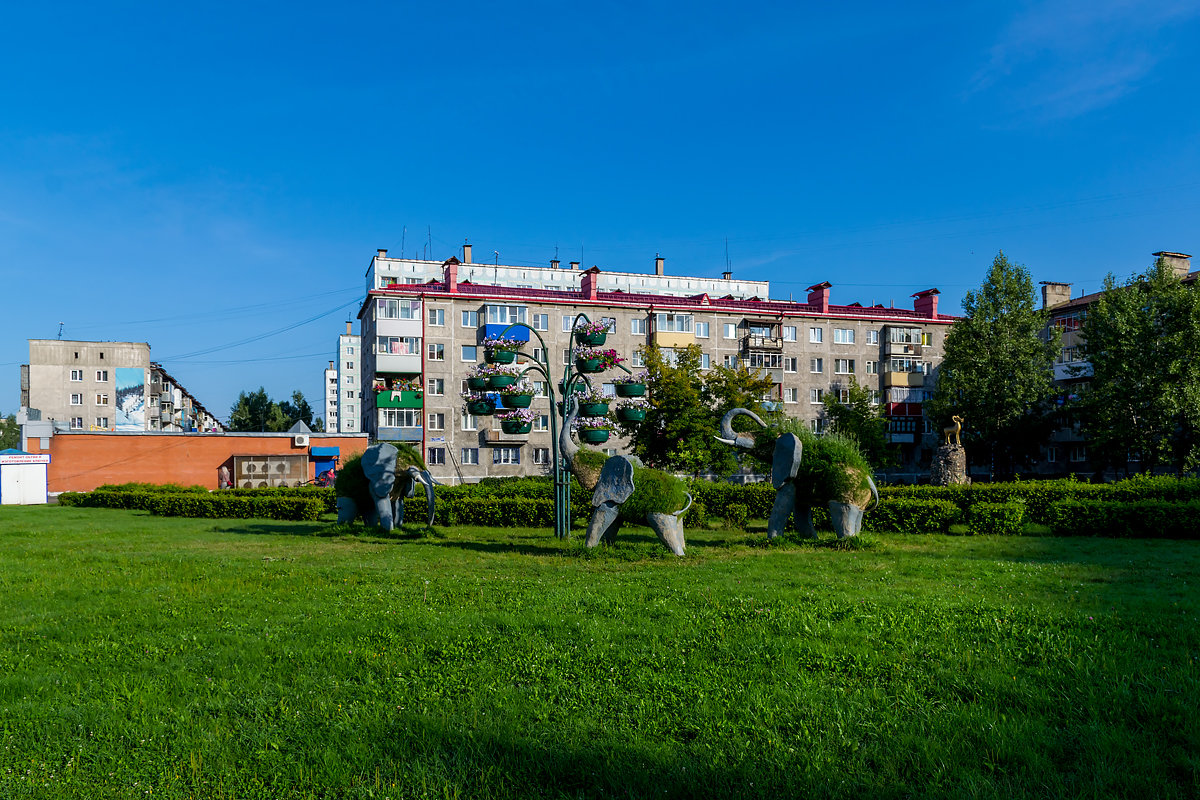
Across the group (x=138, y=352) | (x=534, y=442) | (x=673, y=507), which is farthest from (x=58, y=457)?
(x=673, y=507)

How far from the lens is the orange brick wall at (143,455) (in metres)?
40.4

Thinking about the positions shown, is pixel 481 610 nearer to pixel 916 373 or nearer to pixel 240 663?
pixel 240 663

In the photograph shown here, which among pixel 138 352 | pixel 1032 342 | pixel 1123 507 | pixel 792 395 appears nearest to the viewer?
pixel 1123 507

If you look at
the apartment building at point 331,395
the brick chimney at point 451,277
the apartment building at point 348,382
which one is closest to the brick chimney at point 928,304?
the brick chimney at point 451,277

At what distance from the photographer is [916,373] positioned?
5756 cm

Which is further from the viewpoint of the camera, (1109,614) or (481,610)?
(481,610)

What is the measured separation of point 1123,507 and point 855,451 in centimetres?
791

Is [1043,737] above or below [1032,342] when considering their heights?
below

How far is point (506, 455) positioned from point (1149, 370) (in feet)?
117

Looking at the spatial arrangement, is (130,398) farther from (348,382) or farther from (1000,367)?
(1000,367)

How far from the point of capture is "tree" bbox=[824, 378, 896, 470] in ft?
154

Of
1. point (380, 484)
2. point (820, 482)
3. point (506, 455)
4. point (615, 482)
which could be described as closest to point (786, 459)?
point (820, 482)

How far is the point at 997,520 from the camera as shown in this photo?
1883cm

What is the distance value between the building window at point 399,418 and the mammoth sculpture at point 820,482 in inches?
1377
